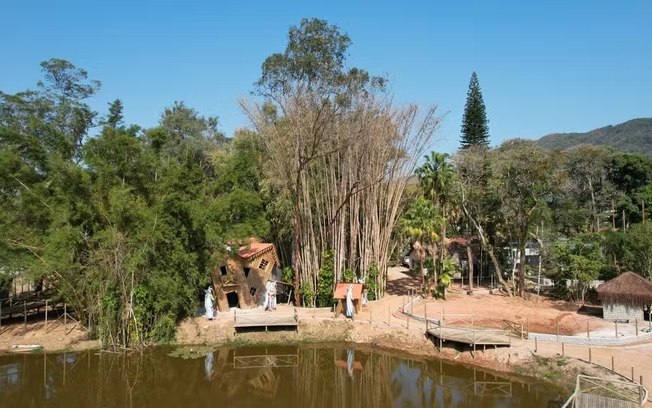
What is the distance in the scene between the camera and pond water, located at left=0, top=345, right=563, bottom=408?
40.8 ft

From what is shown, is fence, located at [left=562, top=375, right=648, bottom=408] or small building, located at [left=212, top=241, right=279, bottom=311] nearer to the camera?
fence, located at [left=562, top=375, right=648, bottom=408]

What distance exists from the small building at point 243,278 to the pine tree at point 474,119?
83.6 feet

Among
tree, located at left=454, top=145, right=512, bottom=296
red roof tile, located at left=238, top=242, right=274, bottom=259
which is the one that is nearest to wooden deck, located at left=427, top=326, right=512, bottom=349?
red roof tile, located at left=238, top=242, right=274, bottom=259

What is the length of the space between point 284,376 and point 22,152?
41.2 ft

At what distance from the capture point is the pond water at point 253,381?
40.8ft

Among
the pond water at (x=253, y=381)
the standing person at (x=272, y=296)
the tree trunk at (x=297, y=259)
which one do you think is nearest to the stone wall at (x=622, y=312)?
the pond water at (x=253, y=381)

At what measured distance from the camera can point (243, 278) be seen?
2042 cm

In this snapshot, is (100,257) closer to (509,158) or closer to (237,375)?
(237,375)

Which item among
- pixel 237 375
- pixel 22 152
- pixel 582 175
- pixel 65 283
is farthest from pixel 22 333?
pixel 582 175

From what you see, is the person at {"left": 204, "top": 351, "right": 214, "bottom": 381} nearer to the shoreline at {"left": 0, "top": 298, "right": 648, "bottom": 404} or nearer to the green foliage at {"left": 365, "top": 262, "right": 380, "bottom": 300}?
the shoreline at {"left": 0, "top": 298, "right": 648, "bottom": 404}

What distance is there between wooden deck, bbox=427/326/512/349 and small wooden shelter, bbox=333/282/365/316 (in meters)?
3.31

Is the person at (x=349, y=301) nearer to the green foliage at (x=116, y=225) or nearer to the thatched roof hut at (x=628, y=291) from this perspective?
the green foliage at (x=116, y=225)

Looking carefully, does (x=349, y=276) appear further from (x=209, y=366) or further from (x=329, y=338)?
(x=209, y=366)

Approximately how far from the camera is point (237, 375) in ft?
47.3
